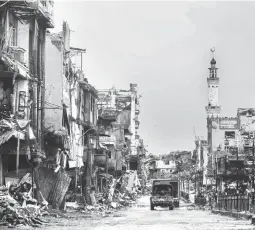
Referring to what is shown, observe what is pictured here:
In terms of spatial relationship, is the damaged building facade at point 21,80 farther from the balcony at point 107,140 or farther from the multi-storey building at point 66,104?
the balcony at point 107,140

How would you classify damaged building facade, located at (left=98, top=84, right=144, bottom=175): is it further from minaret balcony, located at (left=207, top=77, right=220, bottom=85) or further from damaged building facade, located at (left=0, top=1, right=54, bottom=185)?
damaged building facade, located at (left=0, top=1, right=54, bottom=185)

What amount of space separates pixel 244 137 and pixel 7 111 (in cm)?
6269

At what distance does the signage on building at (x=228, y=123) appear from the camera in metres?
104

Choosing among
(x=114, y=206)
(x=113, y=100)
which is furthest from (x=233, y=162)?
(x=113, y=100)

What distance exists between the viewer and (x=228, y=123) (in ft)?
343

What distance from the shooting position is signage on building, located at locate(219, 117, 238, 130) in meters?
104

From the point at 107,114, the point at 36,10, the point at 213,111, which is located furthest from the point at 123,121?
the point at 36,10

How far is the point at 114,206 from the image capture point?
6750 centimetres

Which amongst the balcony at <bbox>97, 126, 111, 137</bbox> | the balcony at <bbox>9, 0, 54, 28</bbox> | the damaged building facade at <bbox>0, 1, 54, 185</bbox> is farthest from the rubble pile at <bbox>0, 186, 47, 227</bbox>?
the balcony at <bbox>97, 126, 111, 137</bbox>

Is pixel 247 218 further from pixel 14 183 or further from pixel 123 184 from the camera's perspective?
pixel 123 184

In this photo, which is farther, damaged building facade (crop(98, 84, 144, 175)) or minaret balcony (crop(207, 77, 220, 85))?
minaret balcony (crop(207, 77, 220, 85))

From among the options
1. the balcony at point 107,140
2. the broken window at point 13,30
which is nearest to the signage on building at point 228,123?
the balcony at point 107,140

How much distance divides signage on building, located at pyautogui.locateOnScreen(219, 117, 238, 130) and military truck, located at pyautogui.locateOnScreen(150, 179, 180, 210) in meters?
22.3

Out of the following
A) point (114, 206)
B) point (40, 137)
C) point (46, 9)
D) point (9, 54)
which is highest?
point (46, 9)
